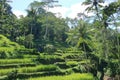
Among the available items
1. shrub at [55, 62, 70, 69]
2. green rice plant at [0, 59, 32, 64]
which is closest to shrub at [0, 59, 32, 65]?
green rice plant at [0, 59, 32, 64]

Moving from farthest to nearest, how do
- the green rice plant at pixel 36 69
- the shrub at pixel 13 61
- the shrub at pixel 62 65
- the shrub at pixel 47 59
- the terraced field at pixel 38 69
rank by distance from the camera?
the shrub at pixel 62 65 → the shrub at pixel 47 59 → the shrub at pixel 13 61 → the green rice plant at pixel 36 69 → the terraced field at pixel 38 69

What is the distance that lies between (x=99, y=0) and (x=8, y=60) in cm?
1506

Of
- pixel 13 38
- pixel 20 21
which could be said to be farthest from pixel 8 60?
pixel 20 21

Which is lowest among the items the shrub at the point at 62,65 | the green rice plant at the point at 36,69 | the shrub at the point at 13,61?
the shrub at the point at 62,65

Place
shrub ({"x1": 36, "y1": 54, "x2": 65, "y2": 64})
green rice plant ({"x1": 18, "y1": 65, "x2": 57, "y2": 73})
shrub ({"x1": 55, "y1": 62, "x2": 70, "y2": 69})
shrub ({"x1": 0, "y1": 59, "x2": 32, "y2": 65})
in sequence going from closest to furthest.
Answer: green rice plant ({"x1": 18, "y1": 65, "x2": 57, "y2": 73}) < shrub ({"x1": 0, "y1": 59, "x2": 32, "y2": 65}) < shrub ({"x1": 36, "y1": 54, "x2": 65, "y2": 64}) < shrub ({"x1": 55, "y1": 62, "x2": 70, "y2": 69})

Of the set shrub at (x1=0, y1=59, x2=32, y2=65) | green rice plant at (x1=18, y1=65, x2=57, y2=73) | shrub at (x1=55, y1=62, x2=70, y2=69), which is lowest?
shrub at (x1=55, y1=62, x2=70, y2=69)

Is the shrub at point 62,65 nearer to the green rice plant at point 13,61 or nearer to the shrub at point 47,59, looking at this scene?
the shrub at point 47,59

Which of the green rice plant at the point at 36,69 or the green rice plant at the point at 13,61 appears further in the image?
the green rice plant at the point at 13,61

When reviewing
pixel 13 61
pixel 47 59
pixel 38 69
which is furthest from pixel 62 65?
pixel 13 61

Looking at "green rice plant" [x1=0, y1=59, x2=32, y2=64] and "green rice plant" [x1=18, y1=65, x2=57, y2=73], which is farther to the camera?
"green rice plant" [x1=0, y1=59, x2=32, y2=64]

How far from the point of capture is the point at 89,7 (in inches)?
1665

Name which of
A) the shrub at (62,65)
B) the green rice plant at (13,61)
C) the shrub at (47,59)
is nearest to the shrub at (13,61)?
the green rice plant at (13,61)

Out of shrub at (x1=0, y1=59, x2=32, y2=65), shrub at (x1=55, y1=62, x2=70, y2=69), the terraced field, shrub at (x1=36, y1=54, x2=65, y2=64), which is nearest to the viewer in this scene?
the terraced field

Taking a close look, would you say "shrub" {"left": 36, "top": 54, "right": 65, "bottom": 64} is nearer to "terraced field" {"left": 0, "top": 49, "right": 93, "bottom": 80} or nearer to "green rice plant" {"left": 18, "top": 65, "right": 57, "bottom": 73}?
"terraced field" {"left": 0, "top": 49, "right": 93, "bottom": 80}
